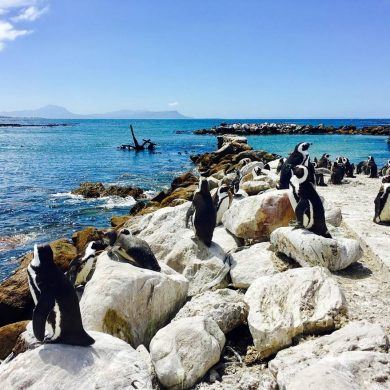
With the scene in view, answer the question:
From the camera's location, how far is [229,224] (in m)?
8.70

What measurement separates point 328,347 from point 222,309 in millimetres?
1480

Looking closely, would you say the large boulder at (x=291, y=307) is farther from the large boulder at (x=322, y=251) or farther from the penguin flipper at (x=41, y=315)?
the penguin flipper at (x=41, y=315)

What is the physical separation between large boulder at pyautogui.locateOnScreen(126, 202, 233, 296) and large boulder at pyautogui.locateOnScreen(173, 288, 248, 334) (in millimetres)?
1098

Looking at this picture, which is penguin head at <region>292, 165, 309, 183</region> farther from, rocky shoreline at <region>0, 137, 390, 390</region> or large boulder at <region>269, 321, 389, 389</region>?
large boulder at <region>269, 321, 389, 389</region>

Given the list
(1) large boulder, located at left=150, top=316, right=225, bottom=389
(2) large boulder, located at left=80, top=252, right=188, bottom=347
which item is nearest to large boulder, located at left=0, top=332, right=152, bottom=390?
(1) large boulder, located at left=150, top=316, right=225, bottom=389

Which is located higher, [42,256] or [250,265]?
[42,256]

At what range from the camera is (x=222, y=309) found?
5176 mm

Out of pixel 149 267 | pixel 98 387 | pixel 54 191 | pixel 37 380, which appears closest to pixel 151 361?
pixel 98 387

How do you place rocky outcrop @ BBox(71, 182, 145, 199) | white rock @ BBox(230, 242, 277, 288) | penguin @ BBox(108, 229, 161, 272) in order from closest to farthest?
white rock @ BBox(230, 242, 277, 288) < penguin @ BBox(108, 229, 161, 272) < rocky outcrop @ BBox(71, 182, 145, 199)

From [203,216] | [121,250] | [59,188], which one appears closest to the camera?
[121,250]

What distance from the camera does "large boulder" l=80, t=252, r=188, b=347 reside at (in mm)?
5402

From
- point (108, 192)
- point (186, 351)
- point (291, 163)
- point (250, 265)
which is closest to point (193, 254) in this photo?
point (250, 265)

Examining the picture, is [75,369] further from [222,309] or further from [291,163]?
[291,163]

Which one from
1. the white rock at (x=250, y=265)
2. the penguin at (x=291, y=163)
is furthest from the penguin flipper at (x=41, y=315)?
the penguin at (x=291, y=163)
